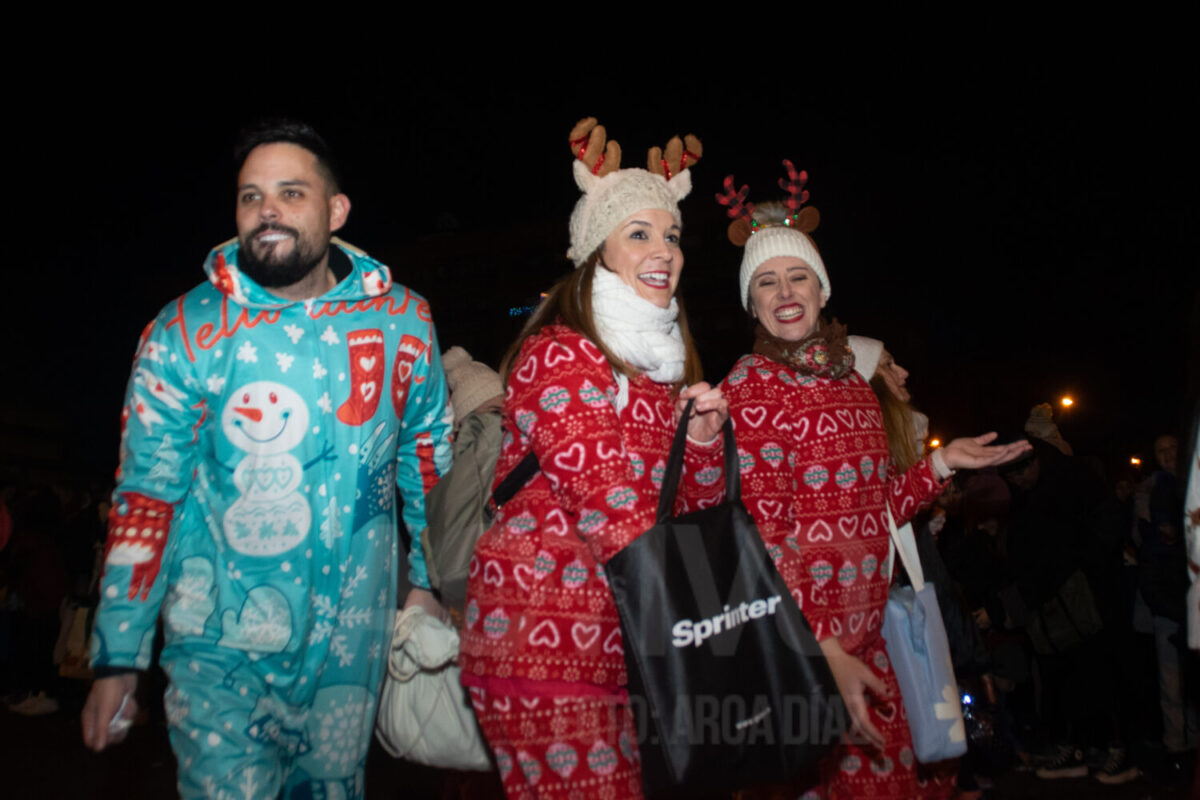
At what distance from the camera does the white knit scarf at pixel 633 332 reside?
2.17 meters

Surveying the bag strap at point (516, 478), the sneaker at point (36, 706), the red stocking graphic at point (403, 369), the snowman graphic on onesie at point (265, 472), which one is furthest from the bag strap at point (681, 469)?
the sneaker at point (36, 706)

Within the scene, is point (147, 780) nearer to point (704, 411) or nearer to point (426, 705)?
point (426, 705)

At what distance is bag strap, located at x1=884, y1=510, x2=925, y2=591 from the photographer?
298 cm

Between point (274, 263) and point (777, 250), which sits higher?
point (777, 250)

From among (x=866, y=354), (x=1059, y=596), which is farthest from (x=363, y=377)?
(x=1059, y=596)

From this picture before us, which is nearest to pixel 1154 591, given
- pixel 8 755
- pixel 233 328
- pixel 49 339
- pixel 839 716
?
pixel 839 716

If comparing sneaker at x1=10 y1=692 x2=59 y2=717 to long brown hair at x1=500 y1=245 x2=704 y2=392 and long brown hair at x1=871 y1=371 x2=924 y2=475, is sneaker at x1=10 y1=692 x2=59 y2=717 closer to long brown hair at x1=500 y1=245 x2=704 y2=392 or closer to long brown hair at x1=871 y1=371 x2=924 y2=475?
long brown hair at x1=500 y1=245 x2=704 y2=392

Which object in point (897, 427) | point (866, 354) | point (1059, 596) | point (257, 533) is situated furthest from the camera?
point (1059, 596)

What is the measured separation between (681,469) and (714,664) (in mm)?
459

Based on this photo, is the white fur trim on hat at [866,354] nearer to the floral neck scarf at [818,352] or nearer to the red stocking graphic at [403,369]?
the floral neck scarf at [818,352]

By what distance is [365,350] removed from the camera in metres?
2.32

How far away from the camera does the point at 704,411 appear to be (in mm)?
2170

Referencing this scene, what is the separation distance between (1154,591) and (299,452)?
17.2ft

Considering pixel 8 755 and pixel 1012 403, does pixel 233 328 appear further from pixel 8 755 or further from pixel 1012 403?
pixel 1012 403
